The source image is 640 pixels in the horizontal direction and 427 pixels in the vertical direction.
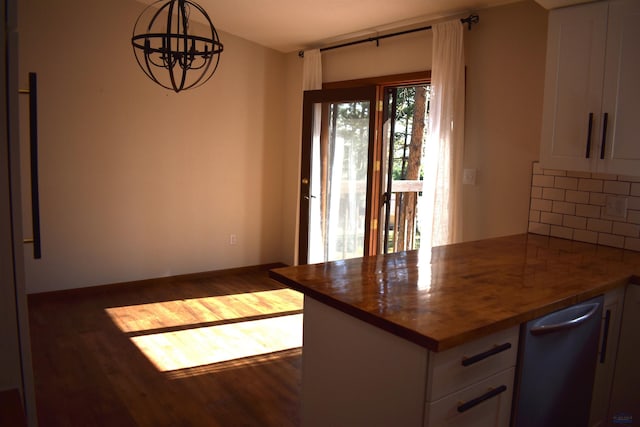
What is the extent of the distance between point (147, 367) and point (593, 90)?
10.2 ft

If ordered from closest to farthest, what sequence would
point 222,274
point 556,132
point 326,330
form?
point 326,330, point 556,132, point 222,274

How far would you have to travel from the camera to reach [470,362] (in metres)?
1.55

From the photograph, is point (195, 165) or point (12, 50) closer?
point (12, 50)

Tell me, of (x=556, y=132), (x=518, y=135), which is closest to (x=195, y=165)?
(x=518, y=135)

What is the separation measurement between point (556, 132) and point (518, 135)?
0.71 meters

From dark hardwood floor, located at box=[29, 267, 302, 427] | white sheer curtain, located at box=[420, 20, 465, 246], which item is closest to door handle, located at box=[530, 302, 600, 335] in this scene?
dark hardwood floor, located at box=[29, 267, 302, 427]

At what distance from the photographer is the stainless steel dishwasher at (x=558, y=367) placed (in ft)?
5.75

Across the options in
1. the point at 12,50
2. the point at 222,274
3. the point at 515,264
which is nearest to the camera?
the point at 12,50

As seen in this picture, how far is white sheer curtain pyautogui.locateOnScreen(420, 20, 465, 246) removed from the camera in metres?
3.77

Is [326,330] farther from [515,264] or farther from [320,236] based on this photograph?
[320,236]

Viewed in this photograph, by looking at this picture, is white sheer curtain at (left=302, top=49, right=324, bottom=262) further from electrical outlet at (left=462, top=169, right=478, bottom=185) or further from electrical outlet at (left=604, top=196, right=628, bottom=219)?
electrical outlet at (left=604, top=196, right=628, bottom=219)

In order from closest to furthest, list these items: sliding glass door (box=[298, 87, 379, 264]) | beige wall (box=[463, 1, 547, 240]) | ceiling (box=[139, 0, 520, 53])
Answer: beige wall (box=[463, 1, 547, 240]) → ceiling (box=[139, 0, 520, 53]) → sliding glass door (box=[298, 87, 379, 264])

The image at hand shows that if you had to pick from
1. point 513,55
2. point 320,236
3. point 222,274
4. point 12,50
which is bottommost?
point 222,274

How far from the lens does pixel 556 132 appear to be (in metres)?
2.82
